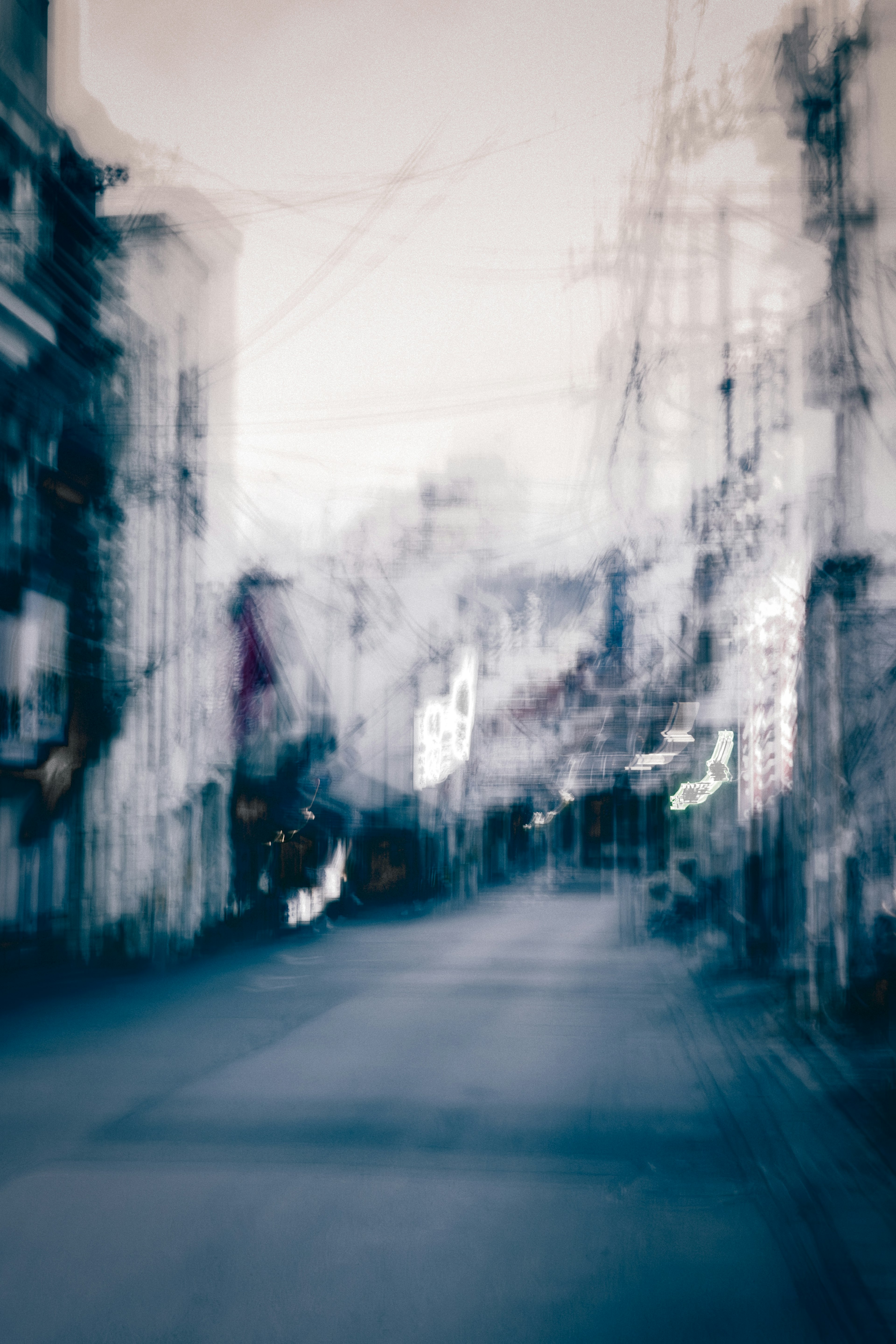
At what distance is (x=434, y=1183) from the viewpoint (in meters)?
6.13

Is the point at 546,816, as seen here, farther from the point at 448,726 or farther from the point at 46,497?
the point at 46,497

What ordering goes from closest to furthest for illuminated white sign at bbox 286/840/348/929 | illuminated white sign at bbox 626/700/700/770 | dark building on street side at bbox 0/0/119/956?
dark building on street side at bbox 0/0/119/956
illuminated white sign at bbox 626/700/700/770
illuminated white sign at bbox 286/840/348/929

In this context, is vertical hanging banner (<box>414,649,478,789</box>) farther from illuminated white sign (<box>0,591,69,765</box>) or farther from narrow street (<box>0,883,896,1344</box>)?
narrow street (<box>0,883,896,1344</box>)

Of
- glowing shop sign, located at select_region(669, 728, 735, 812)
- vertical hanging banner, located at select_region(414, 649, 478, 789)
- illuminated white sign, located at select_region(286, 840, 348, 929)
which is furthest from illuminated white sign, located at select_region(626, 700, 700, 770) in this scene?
illuminated white sign, located at select_region(286, 840, 348, 929)

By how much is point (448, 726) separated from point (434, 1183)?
23693mm

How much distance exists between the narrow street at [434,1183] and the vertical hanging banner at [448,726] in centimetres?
1756

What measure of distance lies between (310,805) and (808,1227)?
2129 cm

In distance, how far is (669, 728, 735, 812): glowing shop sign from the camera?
1877 cm

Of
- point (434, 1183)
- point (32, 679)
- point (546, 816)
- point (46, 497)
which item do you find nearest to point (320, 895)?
point (32, 679)

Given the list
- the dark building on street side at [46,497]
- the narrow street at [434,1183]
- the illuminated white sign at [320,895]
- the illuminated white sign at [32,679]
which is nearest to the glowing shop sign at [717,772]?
the narrow street at [434,1183]

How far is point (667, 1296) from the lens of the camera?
4660 mm

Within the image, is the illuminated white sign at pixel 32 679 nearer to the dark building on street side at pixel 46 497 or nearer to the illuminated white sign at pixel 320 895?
the dark building on street side at pixel 46 497

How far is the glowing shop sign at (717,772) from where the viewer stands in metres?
18.8

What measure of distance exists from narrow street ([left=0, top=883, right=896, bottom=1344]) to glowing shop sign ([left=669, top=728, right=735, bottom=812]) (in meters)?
7.25
